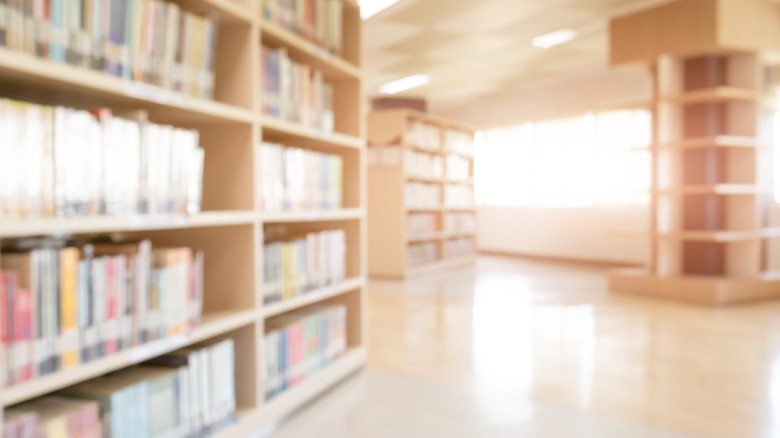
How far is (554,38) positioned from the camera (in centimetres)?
555

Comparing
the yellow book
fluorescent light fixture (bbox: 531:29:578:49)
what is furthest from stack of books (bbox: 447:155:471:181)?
the yellow book

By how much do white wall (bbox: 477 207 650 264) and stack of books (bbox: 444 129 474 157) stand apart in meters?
1.58

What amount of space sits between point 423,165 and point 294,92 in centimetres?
432

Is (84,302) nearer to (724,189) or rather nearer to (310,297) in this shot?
(310,297)

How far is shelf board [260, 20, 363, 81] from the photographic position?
197 cm

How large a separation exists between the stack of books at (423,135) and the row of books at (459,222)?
0.93m

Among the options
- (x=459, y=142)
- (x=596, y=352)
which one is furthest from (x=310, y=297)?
(x=459, y=142)

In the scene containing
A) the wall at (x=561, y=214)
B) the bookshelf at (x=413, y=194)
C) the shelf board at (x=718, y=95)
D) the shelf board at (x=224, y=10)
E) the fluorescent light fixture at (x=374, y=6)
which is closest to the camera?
the shelf board at (x=224, y=10)

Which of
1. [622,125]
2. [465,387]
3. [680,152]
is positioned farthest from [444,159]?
[465,387]

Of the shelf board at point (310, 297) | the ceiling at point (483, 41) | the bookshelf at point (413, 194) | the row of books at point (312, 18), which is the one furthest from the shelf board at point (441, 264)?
the row of books at point (312, 18)

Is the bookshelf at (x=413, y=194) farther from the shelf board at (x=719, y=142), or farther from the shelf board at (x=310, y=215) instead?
the shelf board at (x=310, y=215)

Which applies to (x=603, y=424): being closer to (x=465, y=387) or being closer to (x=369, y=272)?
(x=465, y=387)

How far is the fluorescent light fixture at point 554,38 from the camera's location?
17.6ft

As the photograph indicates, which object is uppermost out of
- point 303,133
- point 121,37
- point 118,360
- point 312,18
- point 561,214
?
point 312,18
